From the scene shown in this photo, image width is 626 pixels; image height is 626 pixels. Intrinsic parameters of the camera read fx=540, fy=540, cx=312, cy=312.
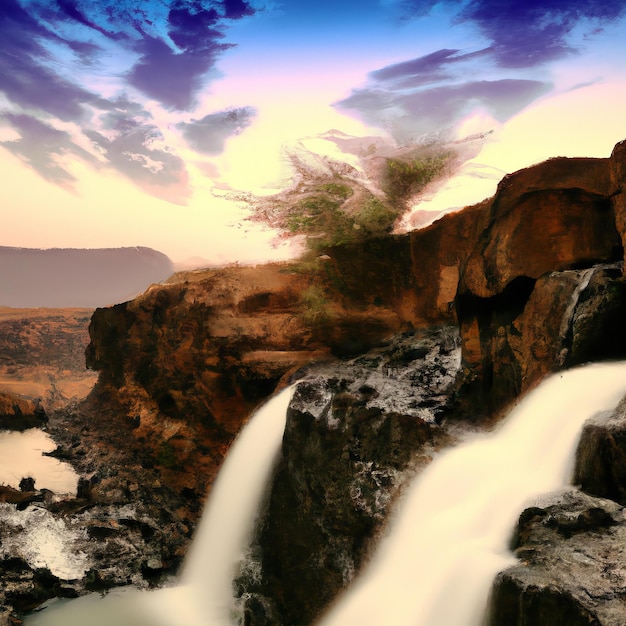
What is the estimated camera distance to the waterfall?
13.2 feet

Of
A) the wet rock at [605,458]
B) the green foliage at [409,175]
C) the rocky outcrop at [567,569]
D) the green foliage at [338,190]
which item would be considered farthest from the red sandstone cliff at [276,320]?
the rocky outcrop at [567,569]

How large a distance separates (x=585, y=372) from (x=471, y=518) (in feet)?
7.20

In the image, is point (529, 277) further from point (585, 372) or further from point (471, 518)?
point (471, 518)

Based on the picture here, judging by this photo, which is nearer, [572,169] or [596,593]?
[596,593]

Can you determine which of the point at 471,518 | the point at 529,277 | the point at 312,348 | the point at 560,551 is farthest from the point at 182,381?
the point at 560,551

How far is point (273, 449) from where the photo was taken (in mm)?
8438

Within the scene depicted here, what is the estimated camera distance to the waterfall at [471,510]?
4.02m

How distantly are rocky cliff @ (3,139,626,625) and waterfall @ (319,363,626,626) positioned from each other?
0.41 metres

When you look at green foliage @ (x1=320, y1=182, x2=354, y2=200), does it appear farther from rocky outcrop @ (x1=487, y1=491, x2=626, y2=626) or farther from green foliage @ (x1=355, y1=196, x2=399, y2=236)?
rocky outcrop @ (x1=487, y1=491, x2=626, y2=626)

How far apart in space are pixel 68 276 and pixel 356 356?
2042 centimetres

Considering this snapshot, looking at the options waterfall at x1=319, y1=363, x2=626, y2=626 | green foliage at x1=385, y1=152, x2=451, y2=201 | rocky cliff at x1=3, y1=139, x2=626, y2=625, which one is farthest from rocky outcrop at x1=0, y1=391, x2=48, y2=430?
green foliage at x1=385, y1=152, x2=451, y2=201

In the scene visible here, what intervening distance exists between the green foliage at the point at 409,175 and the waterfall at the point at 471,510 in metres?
9.26

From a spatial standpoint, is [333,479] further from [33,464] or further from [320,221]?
[320,221]

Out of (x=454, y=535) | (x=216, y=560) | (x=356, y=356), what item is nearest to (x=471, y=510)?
(x=454, y=535)
